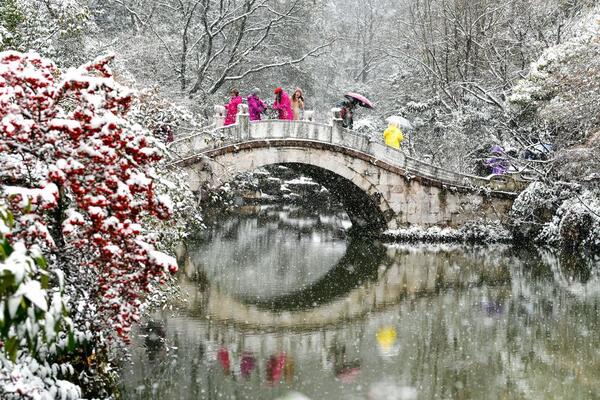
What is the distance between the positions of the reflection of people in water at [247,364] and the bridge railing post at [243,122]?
27.5 feet

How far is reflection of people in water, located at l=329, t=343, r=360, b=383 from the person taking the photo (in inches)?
336

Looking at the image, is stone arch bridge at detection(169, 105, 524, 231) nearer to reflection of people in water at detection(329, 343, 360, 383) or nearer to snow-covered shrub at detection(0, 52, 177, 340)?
reflection of people in water at detection(329, 343, 360, 383)

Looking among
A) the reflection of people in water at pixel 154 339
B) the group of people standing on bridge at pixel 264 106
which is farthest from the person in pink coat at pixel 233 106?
the reflection of people in water at pixel 154 339

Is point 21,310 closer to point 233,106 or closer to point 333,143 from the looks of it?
point 233,106

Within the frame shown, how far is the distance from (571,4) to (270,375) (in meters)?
17.0

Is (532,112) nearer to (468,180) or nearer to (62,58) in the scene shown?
(468,180)

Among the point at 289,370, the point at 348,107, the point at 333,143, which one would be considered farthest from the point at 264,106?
the point at 289,370

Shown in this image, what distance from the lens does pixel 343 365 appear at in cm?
895

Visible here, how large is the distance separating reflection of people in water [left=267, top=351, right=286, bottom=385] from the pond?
0.08 feet

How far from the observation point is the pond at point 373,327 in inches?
325

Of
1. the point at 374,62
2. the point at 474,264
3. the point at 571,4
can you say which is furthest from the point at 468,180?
the point at 374,62

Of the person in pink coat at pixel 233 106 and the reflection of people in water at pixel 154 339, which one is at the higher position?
the person in pink coat at pixel 233 106

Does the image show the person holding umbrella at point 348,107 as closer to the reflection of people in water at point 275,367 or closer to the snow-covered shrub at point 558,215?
the snow-covered shrub at point 558,215

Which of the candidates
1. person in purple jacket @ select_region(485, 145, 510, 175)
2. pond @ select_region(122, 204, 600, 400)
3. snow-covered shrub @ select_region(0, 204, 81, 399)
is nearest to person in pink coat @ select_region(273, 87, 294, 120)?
pond @ select_region(122, 204, 600, 400)
